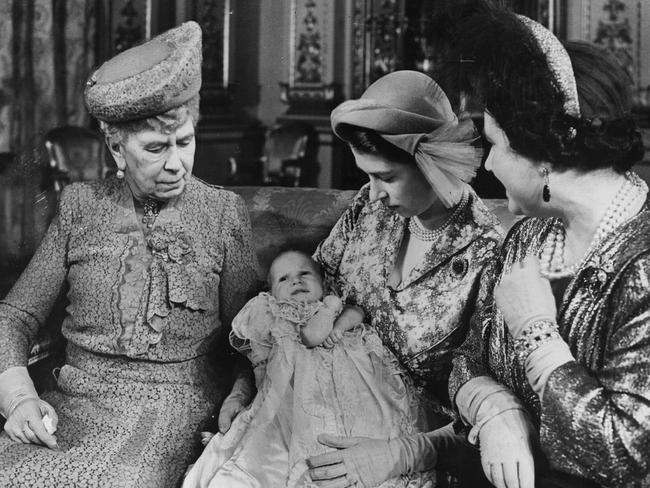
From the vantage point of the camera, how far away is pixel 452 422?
69.1 inches

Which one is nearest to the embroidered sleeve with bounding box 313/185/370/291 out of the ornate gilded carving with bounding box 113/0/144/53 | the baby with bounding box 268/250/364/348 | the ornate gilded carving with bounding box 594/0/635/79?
the baby with bounding box 268/250/364/348

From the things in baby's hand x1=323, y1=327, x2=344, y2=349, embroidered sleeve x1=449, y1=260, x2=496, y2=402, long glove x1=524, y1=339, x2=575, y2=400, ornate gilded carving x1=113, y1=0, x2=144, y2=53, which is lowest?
baby's hand x1=323, y1=327, x2=344, y2=349

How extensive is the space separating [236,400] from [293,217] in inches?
27.3

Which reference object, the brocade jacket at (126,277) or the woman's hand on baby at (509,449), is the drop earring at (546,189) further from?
the brocade jacket at (126,277)

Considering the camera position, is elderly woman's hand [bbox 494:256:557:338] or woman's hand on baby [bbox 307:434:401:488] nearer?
elderly woman's hand [bbox 494:256:557:338]

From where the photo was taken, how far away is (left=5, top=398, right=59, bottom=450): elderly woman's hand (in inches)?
65.6

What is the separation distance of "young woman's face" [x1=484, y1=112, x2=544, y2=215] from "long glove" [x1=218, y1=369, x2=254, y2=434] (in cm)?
74

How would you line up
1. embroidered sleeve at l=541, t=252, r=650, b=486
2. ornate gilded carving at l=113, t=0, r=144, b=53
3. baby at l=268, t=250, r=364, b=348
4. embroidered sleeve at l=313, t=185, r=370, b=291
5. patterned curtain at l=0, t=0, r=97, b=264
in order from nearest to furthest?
embroidered sleeve at l=541, t=252, r=650, b=486
baby at l=268, t=250, r=364, b=348
embroidered sleeve at l=313, t=185, r=370, b=291
patterned curtain at l=0, t=0, r=97, b=264
ornate gilded carving at l=113, t=0, r=144, b=53

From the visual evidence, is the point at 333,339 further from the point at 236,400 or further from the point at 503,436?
the point at 503,436

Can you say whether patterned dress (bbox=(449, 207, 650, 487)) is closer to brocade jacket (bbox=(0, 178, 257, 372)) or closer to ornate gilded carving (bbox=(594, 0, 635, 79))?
brocade jacket (bbox=(0, 178, 257, 372))

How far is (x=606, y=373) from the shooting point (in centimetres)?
129

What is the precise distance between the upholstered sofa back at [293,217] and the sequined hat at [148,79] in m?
0.70

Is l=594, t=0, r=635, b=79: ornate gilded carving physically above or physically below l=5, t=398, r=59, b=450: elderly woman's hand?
above

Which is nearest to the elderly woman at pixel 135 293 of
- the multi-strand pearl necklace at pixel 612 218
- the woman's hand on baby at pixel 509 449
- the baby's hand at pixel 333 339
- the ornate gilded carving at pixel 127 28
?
the baby's hand at pixel 333 339
